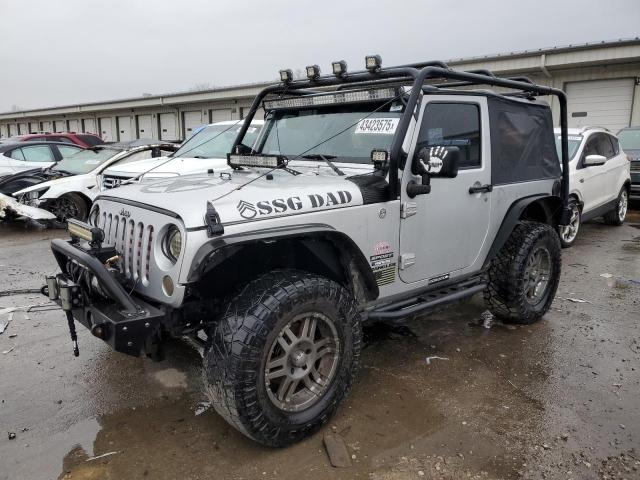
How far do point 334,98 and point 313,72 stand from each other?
0.39m

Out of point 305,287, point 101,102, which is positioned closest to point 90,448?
point 305,287

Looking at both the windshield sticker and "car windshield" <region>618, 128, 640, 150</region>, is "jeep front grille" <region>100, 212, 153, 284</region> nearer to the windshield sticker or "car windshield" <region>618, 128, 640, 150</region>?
the windshield sticker

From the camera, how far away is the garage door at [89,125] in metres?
35.5

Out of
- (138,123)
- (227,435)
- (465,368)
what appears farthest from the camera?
(138,123)

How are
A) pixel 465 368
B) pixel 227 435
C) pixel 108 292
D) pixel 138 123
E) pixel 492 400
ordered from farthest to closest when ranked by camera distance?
pixel 138 123 < pixel 465 368 < pixel 492 400 < pixel 227 435 < pixel 108 292

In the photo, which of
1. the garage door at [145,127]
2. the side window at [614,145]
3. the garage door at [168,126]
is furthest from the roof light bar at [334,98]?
the garage door at [145,127]

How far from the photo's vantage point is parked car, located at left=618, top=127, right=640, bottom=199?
1113 centimetres

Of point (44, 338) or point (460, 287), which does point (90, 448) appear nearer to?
point (44, 338)

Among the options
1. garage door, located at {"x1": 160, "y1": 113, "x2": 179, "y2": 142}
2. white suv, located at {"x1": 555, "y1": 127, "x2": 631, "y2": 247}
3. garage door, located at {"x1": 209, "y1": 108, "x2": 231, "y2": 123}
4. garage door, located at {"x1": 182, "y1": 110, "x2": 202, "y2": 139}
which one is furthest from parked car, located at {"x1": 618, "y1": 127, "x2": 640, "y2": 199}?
garage door, located at {"x1": 160, "y1": 113, "x2": 179, "y2": 142}

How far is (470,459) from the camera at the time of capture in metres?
2.84

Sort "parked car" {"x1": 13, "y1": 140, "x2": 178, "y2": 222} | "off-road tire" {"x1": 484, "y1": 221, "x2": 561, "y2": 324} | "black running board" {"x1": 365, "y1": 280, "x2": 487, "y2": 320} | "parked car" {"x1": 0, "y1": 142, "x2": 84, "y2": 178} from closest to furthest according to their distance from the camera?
"black running board" {"x1": 365, "y1": 280, "x2": 487, "y2": 320}
"off-road tire" {"x1": 484, "y1": 221, "x2": 561, "y2": 324}
"parked car" {"x1": 13, "y1": 140, "x2": 178, "y2": 222}
"parked car" {"x1": 0, "y1": 142, "x2": 84, "y2": 178}

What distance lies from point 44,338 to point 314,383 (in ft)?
9.06

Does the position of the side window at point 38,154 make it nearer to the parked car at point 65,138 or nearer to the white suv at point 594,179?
the parked car at point 65,138

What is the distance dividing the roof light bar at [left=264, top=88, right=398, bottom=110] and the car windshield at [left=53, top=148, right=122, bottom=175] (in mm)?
6811
